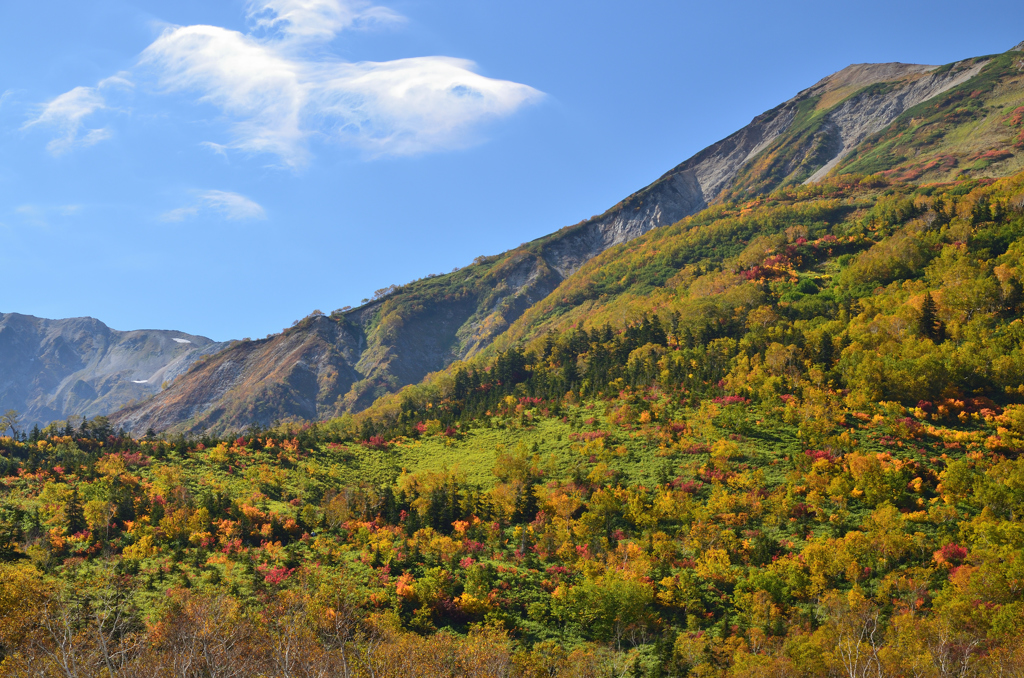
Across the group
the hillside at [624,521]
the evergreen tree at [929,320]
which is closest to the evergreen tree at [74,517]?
the hillside at [624,521]

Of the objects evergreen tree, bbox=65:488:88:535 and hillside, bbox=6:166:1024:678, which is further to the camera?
evergreen tree, bbox=65:488:88:535

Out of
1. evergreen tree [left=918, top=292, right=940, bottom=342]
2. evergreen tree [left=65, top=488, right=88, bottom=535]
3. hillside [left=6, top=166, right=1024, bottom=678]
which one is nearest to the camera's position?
hillside [left=6, top=166, right=1024, bottom=678]

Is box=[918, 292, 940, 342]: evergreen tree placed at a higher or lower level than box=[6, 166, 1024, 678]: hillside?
higher

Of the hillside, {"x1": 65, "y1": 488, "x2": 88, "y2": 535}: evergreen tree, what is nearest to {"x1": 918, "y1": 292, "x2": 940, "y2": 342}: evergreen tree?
the hillside

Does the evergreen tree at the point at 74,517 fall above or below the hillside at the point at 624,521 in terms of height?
above

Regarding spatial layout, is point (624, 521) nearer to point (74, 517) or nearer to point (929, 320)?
point (74, 517)

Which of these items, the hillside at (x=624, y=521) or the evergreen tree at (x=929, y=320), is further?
the evergreen tree at (x=929, y=320)

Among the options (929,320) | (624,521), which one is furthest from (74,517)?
(929,320)

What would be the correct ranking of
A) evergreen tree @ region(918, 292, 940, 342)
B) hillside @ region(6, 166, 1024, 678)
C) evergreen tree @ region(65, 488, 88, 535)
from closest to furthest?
hillside @ region(6, 166, 1024, 678) < evergreen tree @ region(65, 488, 88, 535) < evergreen tree @ region(918, 292, 940, 342)

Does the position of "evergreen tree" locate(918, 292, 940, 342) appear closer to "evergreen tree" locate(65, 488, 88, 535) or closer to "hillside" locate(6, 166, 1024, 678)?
"hillside" locate(6, 166, 1024, 678)

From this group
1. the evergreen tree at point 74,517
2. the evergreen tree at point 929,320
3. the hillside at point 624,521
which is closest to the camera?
the hillside at point 624,521

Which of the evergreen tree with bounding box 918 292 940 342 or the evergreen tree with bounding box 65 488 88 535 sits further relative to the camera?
the evergreen tree with bounding box 918 292 940 342

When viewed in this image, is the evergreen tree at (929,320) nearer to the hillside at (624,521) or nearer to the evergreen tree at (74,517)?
the hillside at (624,521)

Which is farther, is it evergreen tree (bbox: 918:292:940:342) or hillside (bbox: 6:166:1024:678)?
evergreen tree (bbox: 918:292:940:342)
